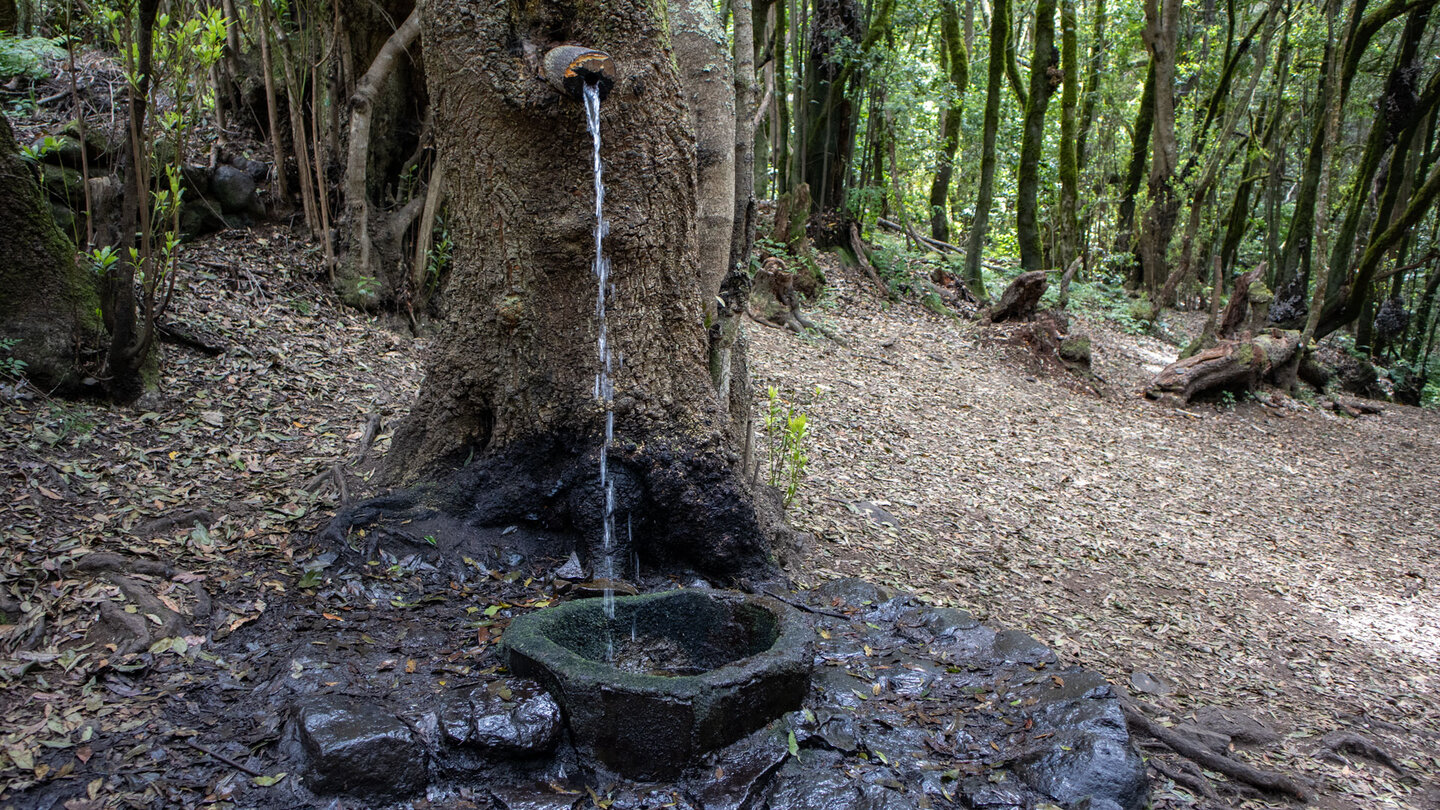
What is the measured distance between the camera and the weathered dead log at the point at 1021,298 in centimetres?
1135

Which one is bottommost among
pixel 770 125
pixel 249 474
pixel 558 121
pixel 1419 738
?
pixel 1419 738

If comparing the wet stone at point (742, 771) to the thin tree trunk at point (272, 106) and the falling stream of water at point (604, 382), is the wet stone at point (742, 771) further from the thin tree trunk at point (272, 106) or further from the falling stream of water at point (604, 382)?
the thin tree trunk at point (272, 106)

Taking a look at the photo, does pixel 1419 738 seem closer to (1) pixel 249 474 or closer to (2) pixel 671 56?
(2) pixel 671 56

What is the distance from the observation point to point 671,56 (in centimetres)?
389

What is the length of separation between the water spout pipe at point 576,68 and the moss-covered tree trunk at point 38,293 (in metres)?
3.12

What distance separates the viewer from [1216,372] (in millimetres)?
11148

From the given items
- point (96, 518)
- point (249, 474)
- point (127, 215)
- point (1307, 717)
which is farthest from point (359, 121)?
point (1307, 717)

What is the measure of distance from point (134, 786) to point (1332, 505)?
975 centimetres

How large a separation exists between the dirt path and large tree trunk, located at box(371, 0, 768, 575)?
3.43 feet

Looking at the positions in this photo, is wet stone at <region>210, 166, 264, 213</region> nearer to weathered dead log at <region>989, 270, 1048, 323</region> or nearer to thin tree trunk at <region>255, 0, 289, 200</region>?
thin tree trunk at <region>255, 0, 289, 200</region>

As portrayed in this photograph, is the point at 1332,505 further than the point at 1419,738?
Yes

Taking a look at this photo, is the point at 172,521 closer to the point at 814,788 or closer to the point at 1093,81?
the point at 814,788

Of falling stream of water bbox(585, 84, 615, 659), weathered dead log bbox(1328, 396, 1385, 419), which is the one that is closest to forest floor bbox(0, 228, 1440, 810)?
falling stream of water bbox(585, 84, 615, 659)

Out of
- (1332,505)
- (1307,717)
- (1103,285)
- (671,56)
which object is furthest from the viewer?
(1103,285)
